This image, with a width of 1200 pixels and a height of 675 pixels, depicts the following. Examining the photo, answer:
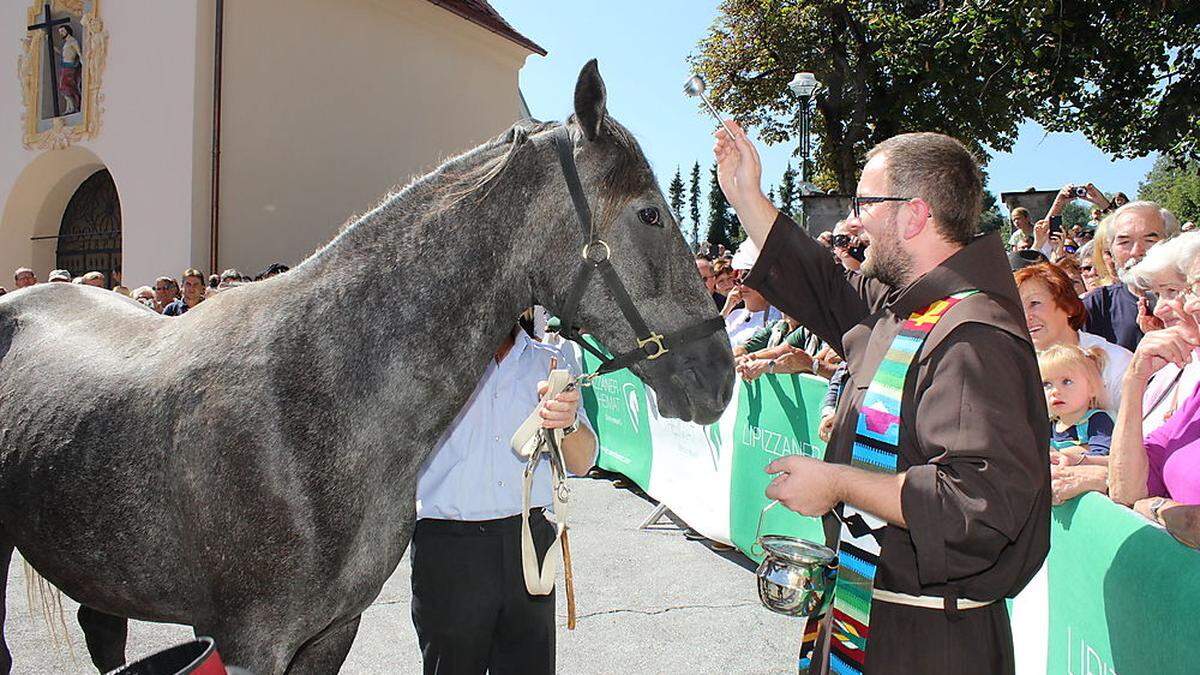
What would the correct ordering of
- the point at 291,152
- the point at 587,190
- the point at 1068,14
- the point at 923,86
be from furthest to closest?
the point at 923,86
the point at 291,152
the point at 1068,14
the point at 587,190

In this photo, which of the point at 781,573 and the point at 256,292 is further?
the point at 256,292

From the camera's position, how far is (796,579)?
1.96 m

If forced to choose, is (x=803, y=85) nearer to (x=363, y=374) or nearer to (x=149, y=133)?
(x=149, y=133)

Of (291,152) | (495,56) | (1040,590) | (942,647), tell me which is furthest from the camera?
(495,56)

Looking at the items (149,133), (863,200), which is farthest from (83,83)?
(863,200)

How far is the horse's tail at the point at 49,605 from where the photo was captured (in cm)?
342

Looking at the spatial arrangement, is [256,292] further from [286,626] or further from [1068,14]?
[1068,14]

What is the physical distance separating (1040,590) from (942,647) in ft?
4.50

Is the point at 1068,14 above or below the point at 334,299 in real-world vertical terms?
above

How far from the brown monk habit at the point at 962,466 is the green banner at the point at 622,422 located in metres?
5.51

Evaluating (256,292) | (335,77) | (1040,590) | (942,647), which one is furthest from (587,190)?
(335,77)

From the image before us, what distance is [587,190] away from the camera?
Result: 211 centimetres

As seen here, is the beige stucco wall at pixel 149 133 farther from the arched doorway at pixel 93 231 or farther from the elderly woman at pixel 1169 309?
the elderly woman at pixel 1169 309

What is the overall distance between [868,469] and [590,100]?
1.13 metres
